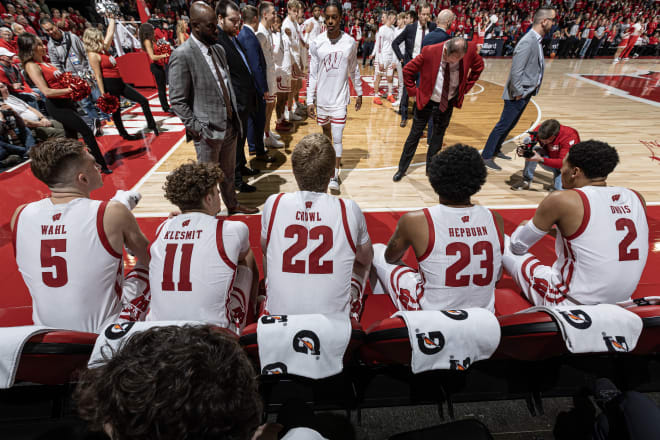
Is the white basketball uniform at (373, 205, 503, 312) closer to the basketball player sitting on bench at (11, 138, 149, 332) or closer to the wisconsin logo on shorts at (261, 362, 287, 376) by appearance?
the wisconsin logo on shorts at (261, 362, 287, 376)

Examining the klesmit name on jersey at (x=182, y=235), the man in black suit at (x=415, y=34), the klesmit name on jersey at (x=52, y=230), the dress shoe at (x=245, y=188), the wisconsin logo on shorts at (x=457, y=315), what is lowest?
the dress shoe at (x=245, y=188)

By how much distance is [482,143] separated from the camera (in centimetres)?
563

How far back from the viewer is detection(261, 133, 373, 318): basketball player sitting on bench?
1567 mm

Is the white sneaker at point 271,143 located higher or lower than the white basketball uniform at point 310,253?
lower

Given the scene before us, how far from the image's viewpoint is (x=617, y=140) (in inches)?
221

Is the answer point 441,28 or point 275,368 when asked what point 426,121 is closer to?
point 441,28

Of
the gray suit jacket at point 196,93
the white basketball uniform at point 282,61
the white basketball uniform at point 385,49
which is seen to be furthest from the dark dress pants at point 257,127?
the white basketball uniform at point 385,49

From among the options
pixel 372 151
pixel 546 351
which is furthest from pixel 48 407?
pixel 372 151

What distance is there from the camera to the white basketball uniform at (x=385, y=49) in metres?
8.02

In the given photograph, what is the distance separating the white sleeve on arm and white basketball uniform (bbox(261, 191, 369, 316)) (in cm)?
111

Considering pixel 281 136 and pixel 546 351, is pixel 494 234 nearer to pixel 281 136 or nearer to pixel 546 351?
pixel 546 351

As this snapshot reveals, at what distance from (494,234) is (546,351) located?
21.6 inches

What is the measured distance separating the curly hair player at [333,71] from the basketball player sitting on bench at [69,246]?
2.69m

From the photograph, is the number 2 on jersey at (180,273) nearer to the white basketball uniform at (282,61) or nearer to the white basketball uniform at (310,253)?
the white basketball uniform at (310,253)
